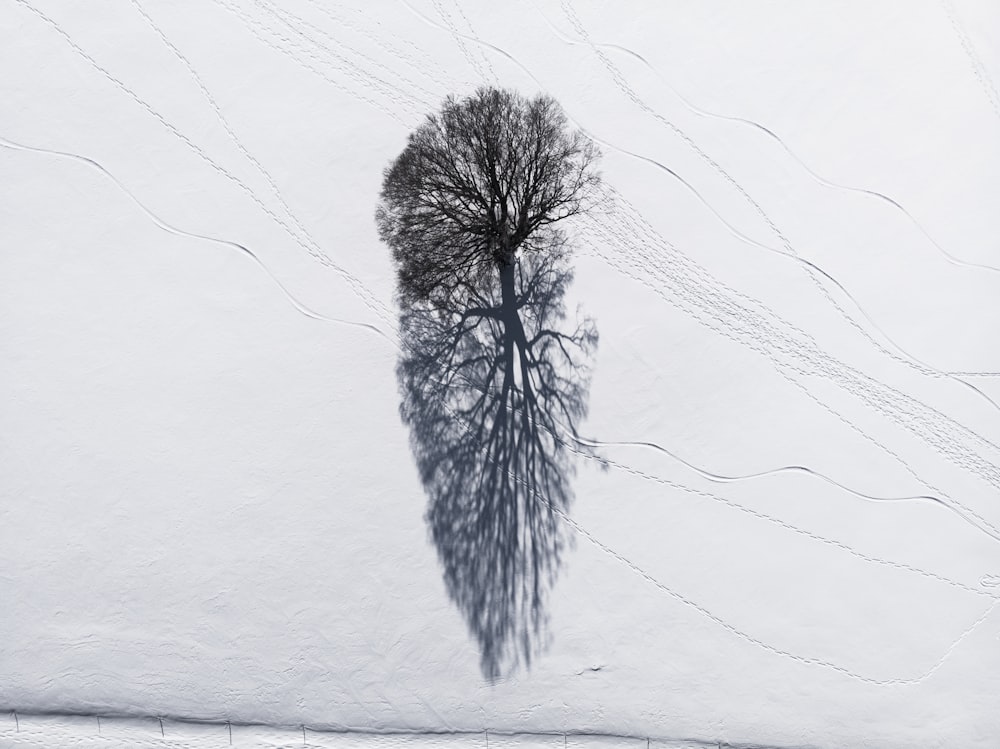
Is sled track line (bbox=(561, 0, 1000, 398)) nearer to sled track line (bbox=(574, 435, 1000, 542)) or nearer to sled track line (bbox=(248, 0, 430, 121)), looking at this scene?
sled track line (bbox=(574, 435, 1000, 542))

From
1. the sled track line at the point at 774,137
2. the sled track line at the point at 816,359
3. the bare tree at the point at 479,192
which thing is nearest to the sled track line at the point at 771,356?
the sled track line at the point at 816,359

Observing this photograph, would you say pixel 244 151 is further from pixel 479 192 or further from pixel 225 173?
pixel 479 192

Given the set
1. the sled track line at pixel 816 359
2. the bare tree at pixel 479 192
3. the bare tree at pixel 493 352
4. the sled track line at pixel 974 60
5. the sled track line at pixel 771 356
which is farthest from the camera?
the sled track line at pixel 974 60

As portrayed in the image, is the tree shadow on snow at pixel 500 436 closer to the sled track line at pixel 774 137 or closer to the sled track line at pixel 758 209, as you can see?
the sled track line at pixel 758 209

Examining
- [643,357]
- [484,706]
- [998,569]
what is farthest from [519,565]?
[998,569]

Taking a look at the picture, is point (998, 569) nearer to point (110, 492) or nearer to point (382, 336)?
point (382, 336)

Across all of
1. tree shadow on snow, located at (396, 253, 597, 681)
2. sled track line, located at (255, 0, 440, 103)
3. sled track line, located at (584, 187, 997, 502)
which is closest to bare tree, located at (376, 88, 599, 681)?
tree shadow on snow, located at (396, 253, 597, 681)
